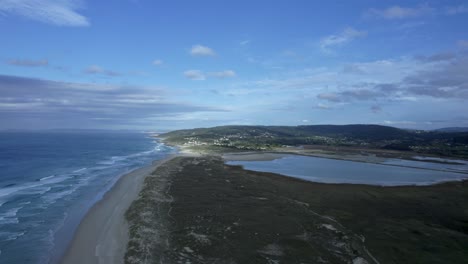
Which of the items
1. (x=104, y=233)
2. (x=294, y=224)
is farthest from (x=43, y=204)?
(x=294, y=224)

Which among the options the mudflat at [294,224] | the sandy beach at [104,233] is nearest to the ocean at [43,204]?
the sandy beach at [104,233]

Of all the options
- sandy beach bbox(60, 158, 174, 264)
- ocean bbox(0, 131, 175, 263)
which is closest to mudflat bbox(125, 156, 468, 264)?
sandy beach bbox(60, 158, 174, 264)

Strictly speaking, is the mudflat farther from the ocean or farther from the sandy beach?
the ocean

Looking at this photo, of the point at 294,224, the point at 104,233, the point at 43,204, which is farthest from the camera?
the point at 43,204

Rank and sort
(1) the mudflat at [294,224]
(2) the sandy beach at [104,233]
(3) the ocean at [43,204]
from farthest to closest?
1. (3) the ocean at [43,204]
2. (1) the mudflat at [294,224]
3. (2) the sandy beach at [104,233]

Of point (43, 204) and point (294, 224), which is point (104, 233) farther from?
point (294, 224)

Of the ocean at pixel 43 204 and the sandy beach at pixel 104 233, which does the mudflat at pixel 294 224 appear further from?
the ocean at pixel 43 204
